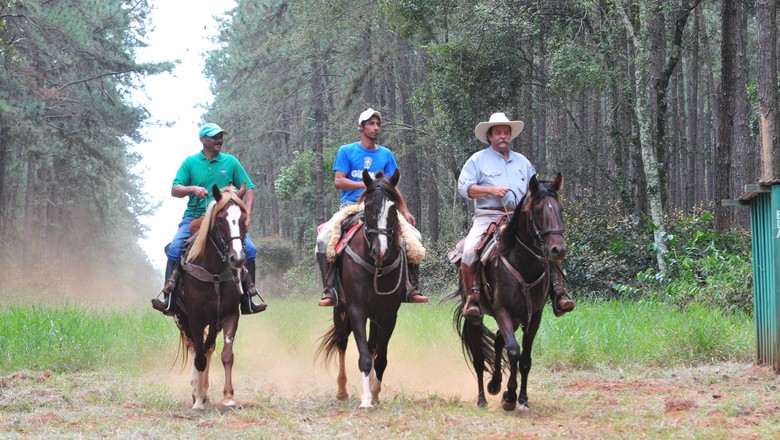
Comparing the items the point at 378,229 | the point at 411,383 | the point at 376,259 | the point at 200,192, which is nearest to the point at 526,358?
the point at 376,259

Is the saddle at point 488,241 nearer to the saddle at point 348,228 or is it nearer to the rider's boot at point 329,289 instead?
the saddle at point 348,228

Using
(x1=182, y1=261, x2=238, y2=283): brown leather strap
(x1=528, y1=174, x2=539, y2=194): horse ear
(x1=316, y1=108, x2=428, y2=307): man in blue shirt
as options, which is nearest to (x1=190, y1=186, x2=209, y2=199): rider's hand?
(x1=182, y1=261, x2=238, y2=283): brown leather strap

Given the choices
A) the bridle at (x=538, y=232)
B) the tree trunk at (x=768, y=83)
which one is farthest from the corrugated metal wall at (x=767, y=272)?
the tree trunk at (x=768, y=83)

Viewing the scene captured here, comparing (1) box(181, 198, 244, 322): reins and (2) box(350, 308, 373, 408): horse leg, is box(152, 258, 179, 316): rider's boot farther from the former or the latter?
(2) box(350, 308, 373, 408): horse leg

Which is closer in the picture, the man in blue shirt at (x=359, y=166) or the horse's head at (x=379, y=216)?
the horse's head at (x=379, y=216)

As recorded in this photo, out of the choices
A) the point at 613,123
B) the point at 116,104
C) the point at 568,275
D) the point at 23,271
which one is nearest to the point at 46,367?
the point at 568,275

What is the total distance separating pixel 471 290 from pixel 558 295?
88 cm

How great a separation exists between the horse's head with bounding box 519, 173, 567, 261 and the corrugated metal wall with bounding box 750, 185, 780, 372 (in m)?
3.29

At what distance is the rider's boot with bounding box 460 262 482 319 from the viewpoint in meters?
8.79

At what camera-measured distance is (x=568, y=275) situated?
1920cm

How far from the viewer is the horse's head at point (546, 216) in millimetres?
7719

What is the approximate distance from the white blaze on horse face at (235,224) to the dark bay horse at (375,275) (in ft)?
4.13

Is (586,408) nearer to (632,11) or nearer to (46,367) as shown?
(46,367)

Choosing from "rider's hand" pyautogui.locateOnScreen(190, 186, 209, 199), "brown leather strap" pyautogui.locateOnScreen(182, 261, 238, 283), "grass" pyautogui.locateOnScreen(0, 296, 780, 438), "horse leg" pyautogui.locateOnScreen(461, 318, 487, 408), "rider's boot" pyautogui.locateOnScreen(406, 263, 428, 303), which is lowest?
"grass" pyautogui.locateOnScreen(0, 296, 780, 438)
